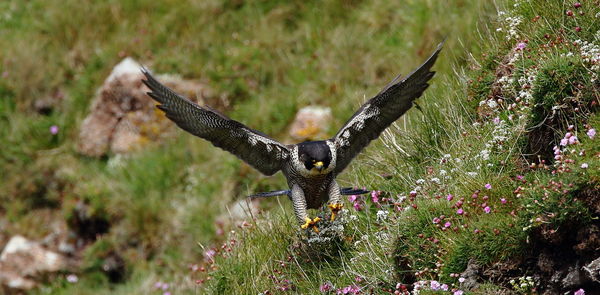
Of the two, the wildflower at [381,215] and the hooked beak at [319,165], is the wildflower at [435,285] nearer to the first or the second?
the wildflower at [381,215]

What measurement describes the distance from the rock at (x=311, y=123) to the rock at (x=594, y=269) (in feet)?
15.5

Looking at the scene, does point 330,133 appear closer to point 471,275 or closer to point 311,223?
point 311,223

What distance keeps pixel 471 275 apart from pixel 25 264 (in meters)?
6.44

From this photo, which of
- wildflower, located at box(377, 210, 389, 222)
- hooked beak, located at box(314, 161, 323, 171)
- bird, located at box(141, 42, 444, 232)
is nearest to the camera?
wildflower, located at box(377, 210, 389, 222)

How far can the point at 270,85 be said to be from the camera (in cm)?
940

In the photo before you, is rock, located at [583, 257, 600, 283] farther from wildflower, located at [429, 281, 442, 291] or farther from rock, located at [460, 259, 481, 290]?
wildflower, located at [429, 281, 442, 291]

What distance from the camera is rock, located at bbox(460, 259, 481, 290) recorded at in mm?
4109

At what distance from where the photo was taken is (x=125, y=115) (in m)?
9.65

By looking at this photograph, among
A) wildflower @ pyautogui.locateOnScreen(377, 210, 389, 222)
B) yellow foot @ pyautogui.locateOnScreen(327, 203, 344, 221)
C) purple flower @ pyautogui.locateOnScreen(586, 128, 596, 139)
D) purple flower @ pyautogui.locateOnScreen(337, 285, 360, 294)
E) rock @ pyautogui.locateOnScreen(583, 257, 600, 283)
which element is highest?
yellow foot @ pyautogui.locateOnScreen(327, 203, 344, 221)

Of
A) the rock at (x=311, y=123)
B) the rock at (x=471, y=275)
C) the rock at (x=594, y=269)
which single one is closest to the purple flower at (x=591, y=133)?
the rock at (x=594, y=269)

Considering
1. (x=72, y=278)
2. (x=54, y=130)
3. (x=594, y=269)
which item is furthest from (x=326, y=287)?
(x=54, y=130)

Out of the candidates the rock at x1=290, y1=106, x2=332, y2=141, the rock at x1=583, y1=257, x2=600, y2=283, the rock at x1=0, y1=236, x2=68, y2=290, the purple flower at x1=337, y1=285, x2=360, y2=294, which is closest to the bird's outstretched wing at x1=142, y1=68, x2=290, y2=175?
the purple flower at x1=337, y1=285, x2=360, y2=294

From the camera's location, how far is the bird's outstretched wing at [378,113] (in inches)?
209

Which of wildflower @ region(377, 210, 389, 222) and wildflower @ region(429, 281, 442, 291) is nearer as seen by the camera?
wildflower @ region(429, 281, 442, 291)
